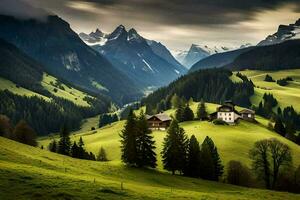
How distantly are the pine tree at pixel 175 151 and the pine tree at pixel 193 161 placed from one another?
118 cm

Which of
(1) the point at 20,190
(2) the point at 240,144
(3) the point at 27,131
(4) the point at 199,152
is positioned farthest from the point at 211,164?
(3) the point at 27,131

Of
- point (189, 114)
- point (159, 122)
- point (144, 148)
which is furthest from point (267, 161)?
point (189, 114)

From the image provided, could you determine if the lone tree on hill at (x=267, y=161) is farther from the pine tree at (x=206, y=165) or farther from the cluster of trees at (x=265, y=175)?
the pine tree at (x=206, y=165)

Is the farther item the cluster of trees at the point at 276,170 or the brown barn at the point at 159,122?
the brown barn at the point at 159,122

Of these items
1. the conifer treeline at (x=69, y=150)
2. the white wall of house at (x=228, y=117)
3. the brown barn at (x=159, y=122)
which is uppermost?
the white wall of house at (x=228, y=117)

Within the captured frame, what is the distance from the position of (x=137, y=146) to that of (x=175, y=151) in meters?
8.70

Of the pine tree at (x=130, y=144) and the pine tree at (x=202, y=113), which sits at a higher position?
the pine tree at (x=202, y=113)

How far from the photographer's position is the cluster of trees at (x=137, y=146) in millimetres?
81331

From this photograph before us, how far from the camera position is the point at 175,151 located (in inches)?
3418

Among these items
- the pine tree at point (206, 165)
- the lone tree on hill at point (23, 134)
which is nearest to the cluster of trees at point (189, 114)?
the lone tree on hill at point (23, 134)

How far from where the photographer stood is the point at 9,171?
152ft

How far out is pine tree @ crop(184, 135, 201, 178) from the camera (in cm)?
8781

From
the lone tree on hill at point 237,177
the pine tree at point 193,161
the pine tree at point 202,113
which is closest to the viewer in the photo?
the pine tree at point 193,161

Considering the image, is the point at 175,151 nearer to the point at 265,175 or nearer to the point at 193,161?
the point at 193,161
